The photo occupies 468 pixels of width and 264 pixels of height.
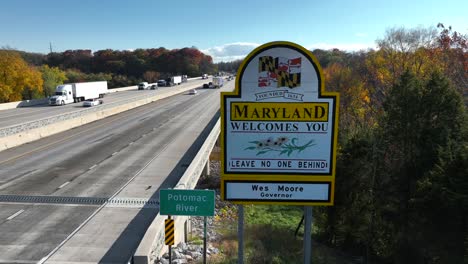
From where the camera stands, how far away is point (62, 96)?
55.6 metres

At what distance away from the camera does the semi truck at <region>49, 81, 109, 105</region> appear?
54781mm

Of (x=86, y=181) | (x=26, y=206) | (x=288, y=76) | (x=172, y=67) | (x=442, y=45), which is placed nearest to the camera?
(x=288, y=76)

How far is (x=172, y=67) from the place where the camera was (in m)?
178

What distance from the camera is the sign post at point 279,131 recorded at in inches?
231

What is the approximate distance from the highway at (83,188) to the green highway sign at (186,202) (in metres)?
3.64

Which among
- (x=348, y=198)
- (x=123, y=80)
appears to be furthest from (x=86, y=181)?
(x=123, y=80)

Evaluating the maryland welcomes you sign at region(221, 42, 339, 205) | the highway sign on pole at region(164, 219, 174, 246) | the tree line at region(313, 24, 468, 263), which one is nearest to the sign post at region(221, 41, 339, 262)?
the maryland welcomes you sign at region(221, 42, 339, 205)

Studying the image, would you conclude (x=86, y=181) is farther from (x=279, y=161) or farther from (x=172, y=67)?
(x=172, y=67)

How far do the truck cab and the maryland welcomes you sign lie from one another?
54.3m

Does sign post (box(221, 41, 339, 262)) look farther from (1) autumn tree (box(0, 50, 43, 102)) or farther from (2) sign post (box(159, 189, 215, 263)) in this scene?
(1) autumn tree (box(0, 50, 43, 102))

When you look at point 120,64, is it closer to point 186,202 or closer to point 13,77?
point 13,77

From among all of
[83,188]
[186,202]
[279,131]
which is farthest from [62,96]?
[279,131]

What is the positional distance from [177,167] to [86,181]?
5.47 metres

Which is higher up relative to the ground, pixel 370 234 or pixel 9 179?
pixel 9 179
